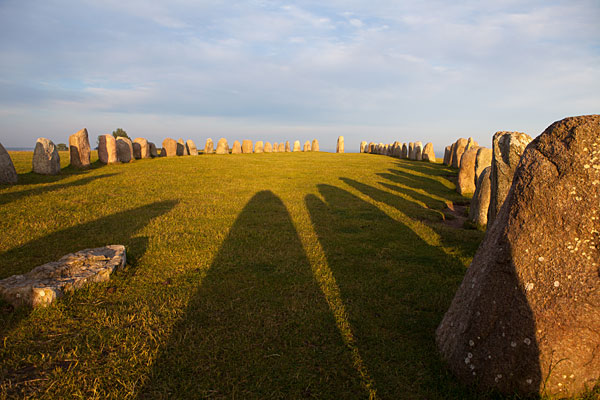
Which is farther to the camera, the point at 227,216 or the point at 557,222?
the point at 227,216

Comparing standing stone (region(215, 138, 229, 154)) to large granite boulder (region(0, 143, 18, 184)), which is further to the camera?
standing stone (region(215, 138, 229, 154))

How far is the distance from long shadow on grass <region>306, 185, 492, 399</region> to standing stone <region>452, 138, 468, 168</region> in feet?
65.6

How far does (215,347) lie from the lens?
3863 mm

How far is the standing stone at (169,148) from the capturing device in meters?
26.5

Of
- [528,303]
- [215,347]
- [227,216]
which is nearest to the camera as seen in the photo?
[528,303]

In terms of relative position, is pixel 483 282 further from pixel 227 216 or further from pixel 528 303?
pixel 227 216

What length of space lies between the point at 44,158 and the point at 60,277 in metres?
13.1

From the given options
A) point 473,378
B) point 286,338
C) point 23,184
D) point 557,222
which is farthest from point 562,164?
point 23,184

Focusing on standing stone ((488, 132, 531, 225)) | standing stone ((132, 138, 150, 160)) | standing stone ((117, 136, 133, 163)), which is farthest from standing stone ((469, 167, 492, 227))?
standing stone ((132, 138, 150, 160))

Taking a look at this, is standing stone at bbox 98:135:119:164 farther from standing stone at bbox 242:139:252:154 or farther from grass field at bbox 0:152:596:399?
standing stone at bbox 242:139:252:154

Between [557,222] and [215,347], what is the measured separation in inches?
150

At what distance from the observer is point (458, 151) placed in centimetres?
2653

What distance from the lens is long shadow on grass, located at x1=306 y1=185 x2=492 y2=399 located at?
345 cm

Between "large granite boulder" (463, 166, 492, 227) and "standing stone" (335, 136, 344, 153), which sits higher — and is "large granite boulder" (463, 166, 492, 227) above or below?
below
